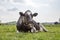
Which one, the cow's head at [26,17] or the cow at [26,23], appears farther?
the cow's head at [26,17]

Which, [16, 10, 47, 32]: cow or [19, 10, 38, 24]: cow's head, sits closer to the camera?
[16, 10, 47, 32]: cow

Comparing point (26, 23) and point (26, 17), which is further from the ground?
point (26, 17)

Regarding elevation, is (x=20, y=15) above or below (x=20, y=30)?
above

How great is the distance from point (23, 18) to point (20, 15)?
0.78 metres

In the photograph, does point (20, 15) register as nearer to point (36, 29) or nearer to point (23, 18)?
point (23, 18)

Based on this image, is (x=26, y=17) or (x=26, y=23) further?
(x=26, y=17)

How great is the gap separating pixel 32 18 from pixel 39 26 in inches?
44.1

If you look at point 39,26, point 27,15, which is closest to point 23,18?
point 27,15

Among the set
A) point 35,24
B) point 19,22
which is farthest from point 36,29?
point 19,22

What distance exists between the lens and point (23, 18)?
71.9ft

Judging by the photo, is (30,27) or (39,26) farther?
(39,26)

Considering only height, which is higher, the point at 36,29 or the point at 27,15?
the point at 27,15

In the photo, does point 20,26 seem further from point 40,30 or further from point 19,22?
point 40,30

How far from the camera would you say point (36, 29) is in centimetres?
2230
